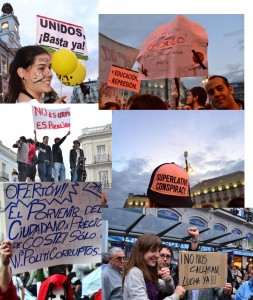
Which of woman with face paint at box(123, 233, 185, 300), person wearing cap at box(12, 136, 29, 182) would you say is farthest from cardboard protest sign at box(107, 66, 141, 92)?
Result: woman with face paint at box(123, 233, 185, 300)

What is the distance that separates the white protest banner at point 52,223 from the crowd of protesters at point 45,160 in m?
1.47

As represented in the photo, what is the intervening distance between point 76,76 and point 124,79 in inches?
14.5

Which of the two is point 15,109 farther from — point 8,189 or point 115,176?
point 8,189

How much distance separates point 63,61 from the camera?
4273mm

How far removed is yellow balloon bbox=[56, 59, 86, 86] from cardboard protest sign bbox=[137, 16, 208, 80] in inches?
17.1

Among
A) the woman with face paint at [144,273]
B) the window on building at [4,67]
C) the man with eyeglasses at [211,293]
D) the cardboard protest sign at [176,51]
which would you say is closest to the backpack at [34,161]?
the window on building at [4,67]

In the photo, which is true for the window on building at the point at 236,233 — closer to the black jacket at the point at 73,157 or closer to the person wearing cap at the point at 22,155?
the black jacket at the point at 73,157

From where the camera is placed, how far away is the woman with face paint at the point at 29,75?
4355mm

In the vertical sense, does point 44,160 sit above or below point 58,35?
below

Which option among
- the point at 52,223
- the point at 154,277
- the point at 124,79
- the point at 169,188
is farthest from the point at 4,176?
the point at 154,277

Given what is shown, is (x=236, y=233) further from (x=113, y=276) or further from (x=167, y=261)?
(x=113, y=276)

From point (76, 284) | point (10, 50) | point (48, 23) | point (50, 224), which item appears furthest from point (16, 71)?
point (50, 224)

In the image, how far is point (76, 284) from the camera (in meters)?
3.86

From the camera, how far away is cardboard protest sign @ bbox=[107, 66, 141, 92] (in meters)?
4.47
